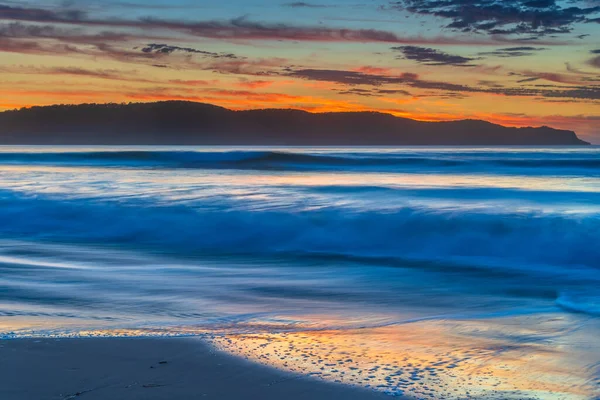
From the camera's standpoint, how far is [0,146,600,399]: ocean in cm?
411

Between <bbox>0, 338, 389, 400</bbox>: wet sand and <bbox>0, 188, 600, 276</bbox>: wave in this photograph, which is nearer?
<bbox>0, 338, 389, 400</bbox>: wet sand

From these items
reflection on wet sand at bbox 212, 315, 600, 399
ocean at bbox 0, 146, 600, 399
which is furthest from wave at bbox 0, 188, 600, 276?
reflection on wet sand at bbox 212, 315, 600, 399

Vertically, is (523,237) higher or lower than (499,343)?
lower

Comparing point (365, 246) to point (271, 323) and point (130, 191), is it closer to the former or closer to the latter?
point (271, 323)

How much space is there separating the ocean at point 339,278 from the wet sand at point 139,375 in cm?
19

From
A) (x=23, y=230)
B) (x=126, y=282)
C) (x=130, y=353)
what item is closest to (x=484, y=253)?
(x=126, y=282)

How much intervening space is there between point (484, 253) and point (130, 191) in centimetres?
1014

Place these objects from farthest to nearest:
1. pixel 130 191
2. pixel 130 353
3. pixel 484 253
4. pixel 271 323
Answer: pixel 130 191
pixel 484 253
pixel 271 323
pixel 130 353

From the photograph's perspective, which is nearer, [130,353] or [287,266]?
[130,353]

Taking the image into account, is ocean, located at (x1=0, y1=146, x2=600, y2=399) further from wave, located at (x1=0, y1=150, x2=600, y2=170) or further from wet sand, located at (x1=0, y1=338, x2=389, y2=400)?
wave, located at (x1=0, y1=150, x2=600, y2=170)

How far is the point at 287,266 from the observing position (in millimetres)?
8742

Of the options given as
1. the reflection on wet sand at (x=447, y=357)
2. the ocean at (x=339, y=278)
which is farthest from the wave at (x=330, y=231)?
the reflection on wet sand at (x=447, y=357)

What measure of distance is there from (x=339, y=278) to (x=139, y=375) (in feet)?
13.8

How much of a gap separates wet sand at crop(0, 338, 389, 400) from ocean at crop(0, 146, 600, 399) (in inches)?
7.6
